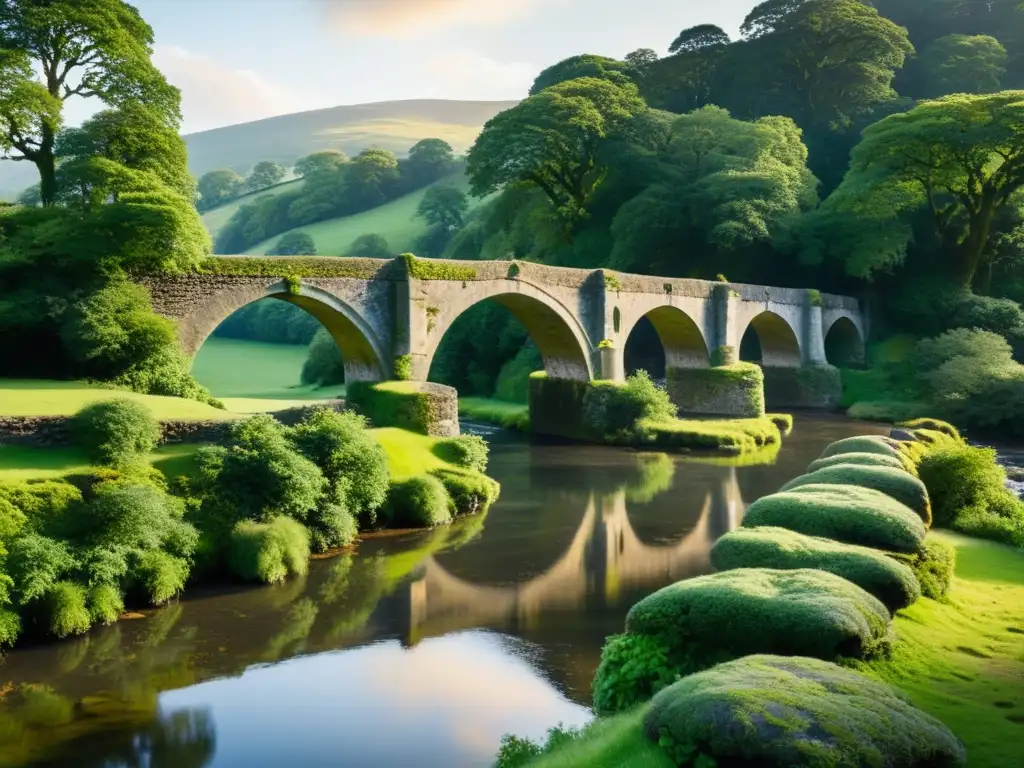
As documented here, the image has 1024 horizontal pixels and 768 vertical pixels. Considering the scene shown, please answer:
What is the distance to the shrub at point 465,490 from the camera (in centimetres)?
2481

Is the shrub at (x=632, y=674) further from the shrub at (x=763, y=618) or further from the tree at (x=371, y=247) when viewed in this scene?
the tree at (x=371, y=247)

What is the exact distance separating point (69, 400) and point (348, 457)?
643 centimetres

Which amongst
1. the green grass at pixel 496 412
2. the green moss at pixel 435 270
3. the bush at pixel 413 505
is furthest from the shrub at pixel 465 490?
the green grass at pixel 496 412

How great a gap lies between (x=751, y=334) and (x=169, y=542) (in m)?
48.9

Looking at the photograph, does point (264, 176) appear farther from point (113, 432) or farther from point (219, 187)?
point (113, 432)

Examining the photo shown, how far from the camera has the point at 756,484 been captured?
29.6 metres

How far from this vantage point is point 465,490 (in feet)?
81.7

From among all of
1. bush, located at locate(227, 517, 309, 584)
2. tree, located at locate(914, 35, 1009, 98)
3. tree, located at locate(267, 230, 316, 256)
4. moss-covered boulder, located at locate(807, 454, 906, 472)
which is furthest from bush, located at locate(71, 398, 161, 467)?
tree, located at locate(267, 230, 316, 256)

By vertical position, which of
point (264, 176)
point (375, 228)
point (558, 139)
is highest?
point (264, 176)

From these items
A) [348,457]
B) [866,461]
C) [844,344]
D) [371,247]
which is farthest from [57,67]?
[371,247]

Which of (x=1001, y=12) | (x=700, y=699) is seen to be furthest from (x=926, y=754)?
(x=1001, y=12)

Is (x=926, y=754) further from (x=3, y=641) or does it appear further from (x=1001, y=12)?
(x=1001, y=12)

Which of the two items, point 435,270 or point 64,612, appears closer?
point 64,612

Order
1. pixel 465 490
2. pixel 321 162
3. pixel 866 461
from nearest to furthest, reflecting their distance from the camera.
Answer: pixel 866 461 → pixel 465 490 → pixel 321 162
